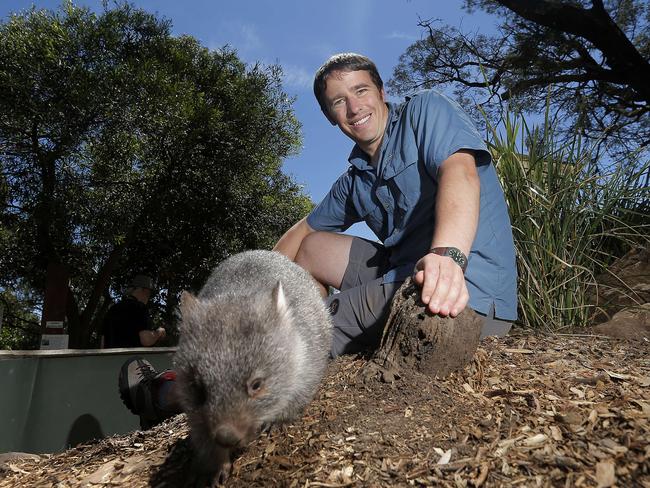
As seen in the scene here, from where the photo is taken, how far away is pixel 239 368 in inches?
82.1

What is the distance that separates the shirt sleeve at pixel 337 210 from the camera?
13.4ft

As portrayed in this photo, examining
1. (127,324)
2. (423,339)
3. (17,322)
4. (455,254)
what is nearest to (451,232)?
(455,254)

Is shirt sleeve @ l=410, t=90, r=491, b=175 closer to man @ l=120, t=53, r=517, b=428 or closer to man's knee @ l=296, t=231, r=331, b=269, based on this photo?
man @ l=120, t=53, r=517, b=428

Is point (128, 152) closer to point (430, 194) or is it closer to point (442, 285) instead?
point (430, 194)

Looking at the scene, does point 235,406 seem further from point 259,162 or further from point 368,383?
point 259,162

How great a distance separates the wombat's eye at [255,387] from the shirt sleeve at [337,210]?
6.97 ft

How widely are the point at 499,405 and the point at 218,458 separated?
3.92ft

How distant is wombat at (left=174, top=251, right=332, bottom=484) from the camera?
6.69 ft

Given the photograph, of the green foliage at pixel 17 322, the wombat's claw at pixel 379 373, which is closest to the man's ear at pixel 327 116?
the wombat's claw at pixel 379 373

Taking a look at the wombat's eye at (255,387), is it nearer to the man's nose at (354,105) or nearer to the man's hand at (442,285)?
the man's hand at (442,285)

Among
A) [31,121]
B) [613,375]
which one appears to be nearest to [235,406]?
[613,375]

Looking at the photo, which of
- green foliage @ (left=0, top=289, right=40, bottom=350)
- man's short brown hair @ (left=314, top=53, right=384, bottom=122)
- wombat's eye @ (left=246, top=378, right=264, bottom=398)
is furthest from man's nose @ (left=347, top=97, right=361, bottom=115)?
green foliage @ (left=0, top=289, right=40, bottom=350)

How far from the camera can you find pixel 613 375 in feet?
8.57

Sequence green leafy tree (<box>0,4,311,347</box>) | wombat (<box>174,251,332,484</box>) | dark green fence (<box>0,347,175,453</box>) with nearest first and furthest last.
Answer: wombat (<box>174,251,332,484</box>) → dark green fence (<box>0,347,175,453</box>) → green leafy tree (<box>0,4,311,347</box>)
